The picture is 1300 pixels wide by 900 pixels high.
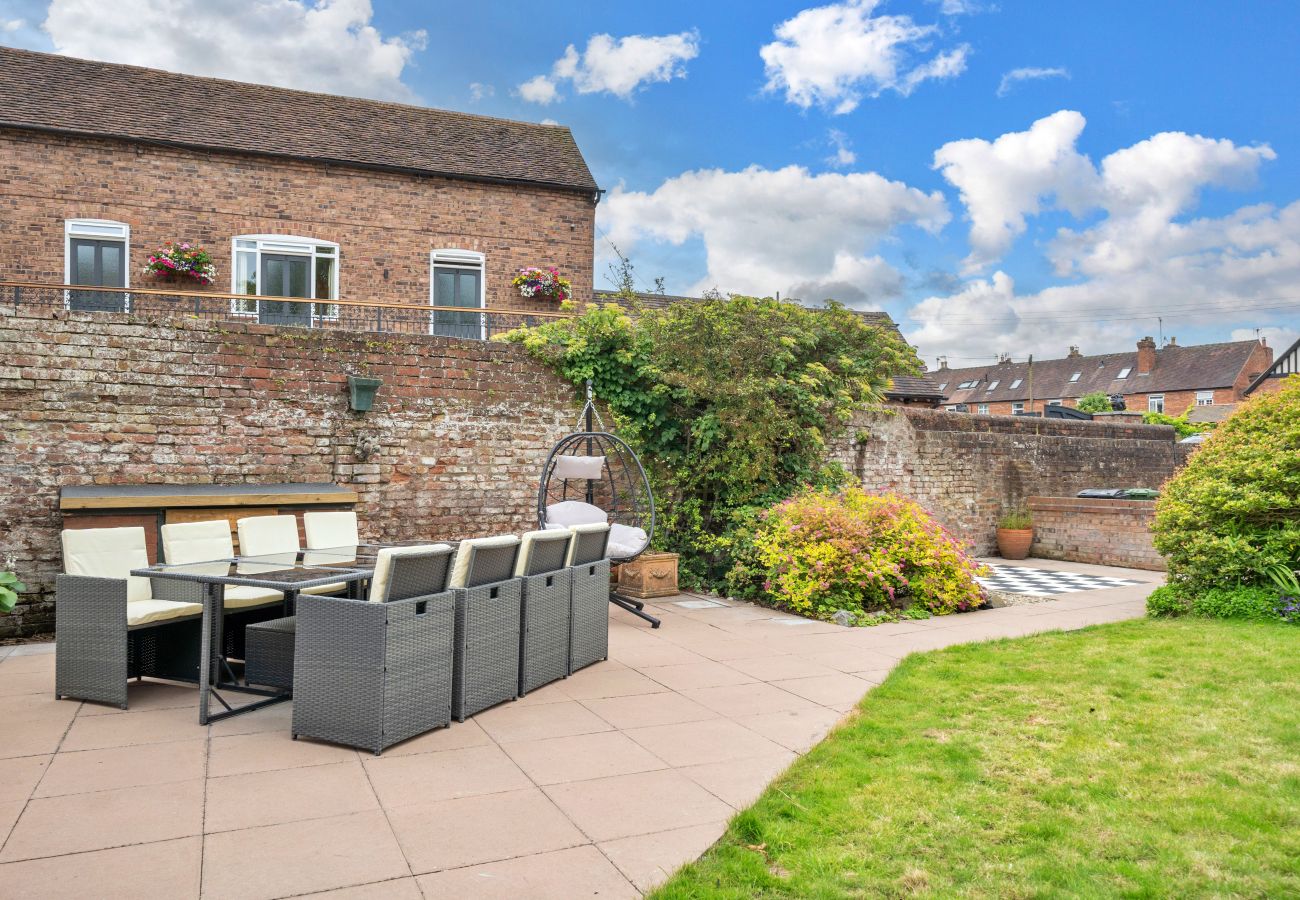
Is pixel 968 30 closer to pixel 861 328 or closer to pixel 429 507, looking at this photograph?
pixel 861 328

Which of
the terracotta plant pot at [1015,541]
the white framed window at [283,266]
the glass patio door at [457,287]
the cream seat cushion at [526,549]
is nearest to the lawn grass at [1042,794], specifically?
the cream seat cushion at [526,549]

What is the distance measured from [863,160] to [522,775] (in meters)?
9.98

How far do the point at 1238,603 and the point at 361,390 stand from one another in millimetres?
7676

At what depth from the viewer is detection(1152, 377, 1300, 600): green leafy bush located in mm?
7016

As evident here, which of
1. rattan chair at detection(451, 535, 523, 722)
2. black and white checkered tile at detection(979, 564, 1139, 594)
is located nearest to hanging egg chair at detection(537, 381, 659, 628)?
rattan chair at detection(451, 535, 523, 722)

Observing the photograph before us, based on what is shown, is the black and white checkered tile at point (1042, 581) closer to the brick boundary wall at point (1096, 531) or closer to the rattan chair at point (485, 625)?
the brick boundary wall at point (1096, 531)

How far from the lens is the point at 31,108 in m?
12.4

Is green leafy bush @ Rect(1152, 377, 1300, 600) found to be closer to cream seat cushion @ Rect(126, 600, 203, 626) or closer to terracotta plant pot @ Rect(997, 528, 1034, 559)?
terracotta plant pot @ Rect(997, 528, 1034, 559)

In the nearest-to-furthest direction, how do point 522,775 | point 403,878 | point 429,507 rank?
1. point 403,878
2. point 522,775
3. point 429,507

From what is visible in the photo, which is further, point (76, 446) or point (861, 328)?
point (861, 328)

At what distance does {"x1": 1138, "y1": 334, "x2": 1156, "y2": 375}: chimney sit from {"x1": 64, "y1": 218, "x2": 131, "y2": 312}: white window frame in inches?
1912

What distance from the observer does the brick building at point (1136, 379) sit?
139 ft

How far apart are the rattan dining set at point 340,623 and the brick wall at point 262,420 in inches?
71.8

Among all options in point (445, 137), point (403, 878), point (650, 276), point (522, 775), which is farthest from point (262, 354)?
point (445, 137)
